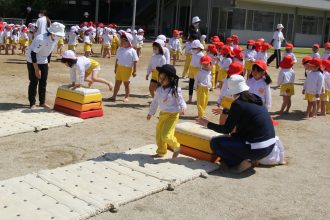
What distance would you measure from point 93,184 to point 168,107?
1773mm

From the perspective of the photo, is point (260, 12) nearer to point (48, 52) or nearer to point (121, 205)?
point (48, 52)

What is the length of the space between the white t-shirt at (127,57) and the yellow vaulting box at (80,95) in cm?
163

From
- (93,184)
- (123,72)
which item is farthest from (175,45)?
(93,184)

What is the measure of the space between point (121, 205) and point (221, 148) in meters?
2.02

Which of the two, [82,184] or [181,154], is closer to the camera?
[82,184]

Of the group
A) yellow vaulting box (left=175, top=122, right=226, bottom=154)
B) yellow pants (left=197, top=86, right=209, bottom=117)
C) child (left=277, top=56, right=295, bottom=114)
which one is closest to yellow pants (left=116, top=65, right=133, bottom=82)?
yellow pants (left=197, top=86, right=209, bottom=117)

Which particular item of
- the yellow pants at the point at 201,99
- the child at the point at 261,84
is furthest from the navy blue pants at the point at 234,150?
the yellow pants at the point at 201,99

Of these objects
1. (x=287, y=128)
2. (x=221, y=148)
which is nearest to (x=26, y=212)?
(x=221, y=148)

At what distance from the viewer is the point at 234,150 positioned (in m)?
6.82

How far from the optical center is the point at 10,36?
839 inches

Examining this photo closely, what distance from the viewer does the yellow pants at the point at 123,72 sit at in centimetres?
1147

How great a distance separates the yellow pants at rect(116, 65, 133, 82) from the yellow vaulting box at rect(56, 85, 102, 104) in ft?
5.14

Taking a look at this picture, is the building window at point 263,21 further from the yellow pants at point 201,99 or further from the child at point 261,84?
the child at point 261,84

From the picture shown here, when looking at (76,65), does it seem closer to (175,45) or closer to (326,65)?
(326,65)
